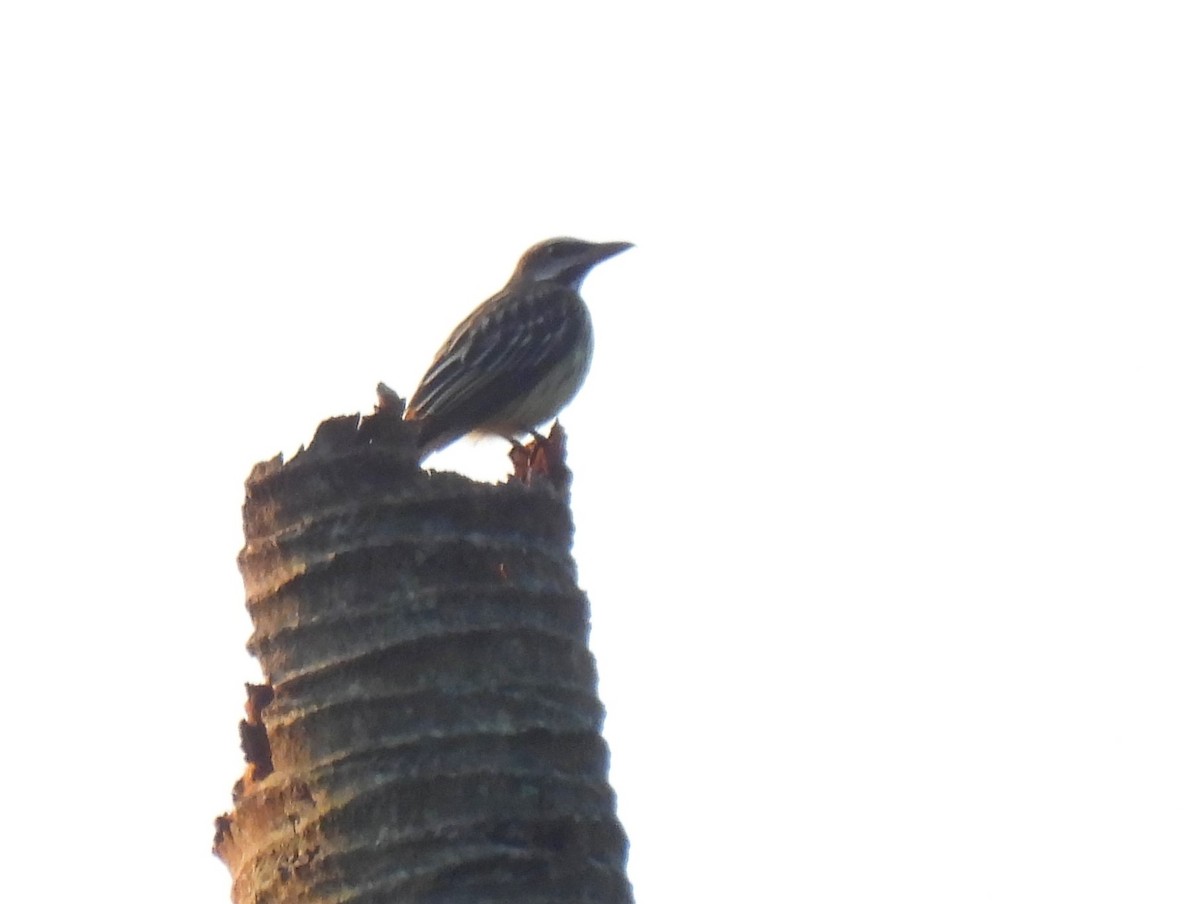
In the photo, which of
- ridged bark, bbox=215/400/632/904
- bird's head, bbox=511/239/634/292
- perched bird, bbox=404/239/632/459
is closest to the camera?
ridged bark, bbox=215/400/632/904

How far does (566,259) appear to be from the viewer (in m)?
15.2

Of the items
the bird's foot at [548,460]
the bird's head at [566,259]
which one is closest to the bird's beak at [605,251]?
the bird's head at [566,259]

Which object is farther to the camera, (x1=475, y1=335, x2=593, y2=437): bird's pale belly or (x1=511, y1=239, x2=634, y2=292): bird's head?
(x1=511, y1=239, x2=634, y2=292): bird's head

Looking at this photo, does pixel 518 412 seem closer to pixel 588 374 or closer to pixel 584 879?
pixel 588 374

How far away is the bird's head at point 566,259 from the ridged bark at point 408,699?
326 inches

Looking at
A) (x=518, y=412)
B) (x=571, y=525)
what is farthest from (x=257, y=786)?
(x=518, y=412)

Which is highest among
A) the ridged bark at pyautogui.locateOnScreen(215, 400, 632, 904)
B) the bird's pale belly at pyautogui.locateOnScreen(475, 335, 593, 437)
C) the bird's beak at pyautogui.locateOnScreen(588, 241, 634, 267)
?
the bird's beak at pyautogui.locateOnScreen(588, 241, 634, 267)

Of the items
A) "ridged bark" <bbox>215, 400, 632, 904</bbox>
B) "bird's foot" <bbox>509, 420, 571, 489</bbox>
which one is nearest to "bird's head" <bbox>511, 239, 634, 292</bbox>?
"bird's foot" <bbox>509, 420, 571, 489</bbox>

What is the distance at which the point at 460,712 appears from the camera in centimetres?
636

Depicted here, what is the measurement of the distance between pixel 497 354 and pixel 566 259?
2.62 metres

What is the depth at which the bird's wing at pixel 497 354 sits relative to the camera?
1210 cm

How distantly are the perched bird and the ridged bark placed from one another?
4639 mm

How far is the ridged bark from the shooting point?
624cm

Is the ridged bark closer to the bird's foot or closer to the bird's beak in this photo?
the bird's foot
